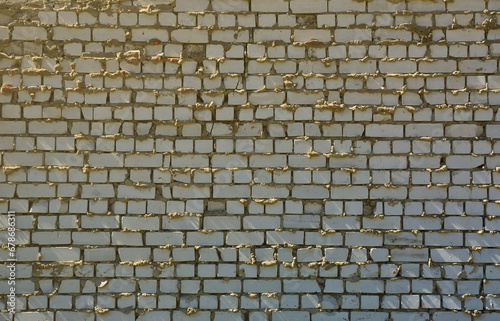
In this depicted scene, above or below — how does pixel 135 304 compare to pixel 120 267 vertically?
below

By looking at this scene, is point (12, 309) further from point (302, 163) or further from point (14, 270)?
point (302, 163)

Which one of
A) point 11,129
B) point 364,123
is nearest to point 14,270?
point 11,129

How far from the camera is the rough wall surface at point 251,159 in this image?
418cm

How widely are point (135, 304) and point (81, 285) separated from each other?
0.47 m

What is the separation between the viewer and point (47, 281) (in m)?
4.17

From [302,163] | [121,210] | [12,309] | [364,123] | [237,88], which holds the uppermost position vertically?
[237,88]

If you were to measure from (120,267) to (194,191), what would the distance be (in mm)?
862

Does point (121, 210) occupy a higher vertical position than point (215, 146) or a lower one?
lower

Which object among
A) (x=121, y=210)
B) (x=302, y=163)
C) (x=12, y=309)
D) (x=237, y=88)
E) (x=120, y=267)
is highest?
(x=237, y=88)

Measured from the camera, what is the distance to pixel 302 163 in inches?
165

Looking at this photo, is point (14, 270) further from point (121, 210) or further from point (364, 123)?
point (364, 123)

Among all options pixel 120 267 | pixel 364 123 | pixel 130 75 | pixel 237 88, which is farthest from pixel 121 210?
pixel 364 123

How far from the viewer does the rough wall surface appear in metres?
4.18

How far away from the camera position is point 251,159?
13.8 ft
